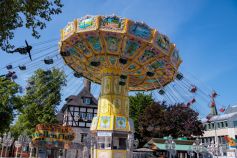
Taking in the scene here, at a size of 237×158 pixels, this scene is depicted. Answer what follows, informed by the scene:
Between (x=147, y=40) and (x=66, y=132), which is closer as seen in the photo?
(x=147, y=40)

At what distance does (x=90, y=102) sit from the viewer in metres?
44.0

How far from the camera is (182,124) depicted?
131 feet

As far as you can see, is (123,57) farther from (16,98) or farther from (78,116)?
(78,116)

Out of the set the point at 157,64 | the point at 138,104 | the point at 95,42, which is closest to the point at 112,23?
the point at 95,42

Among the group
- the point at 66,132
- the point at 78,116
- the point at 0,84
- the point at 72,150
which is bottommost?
the point at 72,150

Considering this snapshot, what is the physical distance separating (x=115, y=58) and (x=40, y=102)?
1883cm

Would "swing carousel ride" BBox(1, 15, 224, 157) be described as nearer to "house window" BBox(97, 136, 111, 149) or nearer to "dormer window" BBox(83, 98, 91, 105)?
"house window" BBox(97, 136, 111, 149)

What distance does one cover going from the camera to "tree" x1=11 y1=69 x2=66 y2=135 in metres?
36.6

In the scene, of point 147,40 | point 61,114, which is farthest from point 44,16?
point 61,114

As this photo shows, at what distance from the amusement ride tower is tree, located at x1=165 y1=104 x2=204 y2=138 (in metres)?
15.9

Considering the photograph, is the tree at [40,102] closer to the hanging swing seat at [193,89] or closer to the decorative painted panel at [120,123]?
the decorative painted panel at [120,123]

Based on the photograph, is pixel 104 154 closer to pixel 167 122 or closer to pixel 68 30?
pixel 68 30

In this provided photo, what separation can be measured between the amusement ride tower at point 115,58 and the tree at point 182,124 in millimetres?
15916

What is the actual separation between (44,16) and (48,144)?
2919cm
